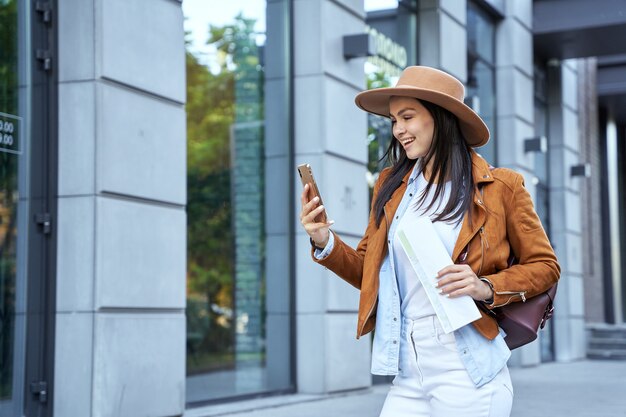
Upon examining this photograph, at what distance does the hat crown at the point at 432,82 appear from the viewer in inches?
120

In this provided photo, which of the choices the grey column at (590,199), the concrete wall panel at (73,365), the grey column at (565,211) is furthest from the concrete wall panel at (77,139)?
the grey column at (590,199)

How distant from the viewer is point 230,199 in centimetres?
895

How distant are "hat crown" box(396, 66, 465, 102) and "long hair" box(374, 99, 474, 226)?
0.06 metres

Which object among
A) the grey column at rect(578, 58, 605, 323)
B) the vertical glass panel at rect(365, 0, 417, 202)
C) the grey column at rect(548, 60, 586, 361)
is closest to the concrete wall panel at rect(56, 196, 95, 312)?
the vertical glass panel at rect(365, 0, 417, 202)

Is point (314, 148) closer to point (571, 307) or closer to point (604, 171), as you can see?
point (571, 307)

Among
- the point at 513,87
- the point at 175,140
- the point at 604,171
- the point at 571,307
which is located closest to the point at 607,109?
the point at 604,171

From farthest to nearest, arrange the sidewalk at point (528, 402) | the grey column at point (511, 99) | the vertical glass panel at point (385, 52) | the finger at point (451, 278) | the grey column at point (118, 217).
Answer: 1. the grey column at point (511, 99)
2. the vertical glass panel at point (385, 52)
3. the sidewalk at point (528, 402)
4. the grey column at point (118, 217)
5. the finger at point (451, 278)

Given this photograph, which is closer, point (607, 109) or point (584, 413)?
point (584, 413)

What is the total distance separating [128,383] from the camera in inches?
259

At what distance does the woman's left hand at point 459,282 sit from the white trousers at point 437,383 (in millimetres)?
155

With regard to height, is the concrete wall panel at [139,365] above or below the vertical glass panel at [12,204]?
below

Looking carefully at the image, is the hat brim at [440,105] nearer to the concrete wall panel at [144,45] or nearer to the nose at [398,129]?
the nose at [398,129]

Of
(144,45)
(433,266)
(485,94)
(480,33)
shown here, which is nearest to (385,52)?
(480,33)

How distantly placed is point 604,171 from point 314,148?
17.0 meters
